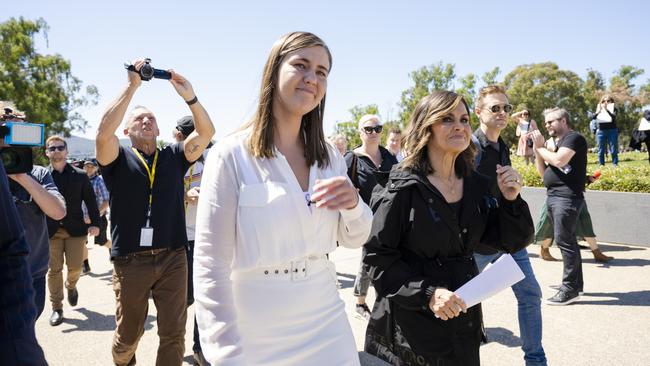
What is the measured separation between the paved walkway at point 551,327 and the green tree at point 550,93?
141 feet

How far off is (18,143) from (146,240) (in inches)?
86.6

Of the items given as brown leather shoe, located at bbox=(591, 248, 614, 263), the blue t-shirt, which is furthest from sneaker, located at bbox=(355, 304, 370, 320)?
brown leather shoe, located at bbox=(591, 248, 614, 263)

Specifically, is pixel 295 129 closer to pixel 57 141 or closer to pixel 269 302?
pixel 269 302

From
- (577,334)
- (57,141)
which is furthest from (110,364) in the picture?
(577,334)

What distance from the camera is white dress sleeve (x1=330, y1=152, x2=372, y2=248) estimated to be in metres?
2.02

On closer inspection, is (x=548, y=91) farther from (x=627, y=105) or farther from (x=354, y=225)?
(x=354, y=225)

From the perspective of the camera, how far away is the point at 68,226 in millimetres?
6129

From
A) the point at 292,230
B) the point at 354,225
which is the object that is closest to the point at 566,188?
Answer: the point at 354,225

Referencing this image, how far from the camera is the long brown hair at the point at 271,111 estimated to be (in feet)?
6.28

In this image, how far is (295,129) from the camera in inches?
83.7

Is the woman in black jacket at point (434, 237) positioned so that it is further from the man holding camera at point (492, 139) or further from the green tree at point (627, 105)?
the green tree at point (627, 105)

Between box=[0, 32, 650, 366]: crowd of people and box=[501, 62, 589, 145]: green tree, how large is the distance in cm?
4717


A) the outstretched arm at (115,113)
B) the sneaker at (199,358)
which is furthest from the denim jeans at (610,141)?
the outstretched arm at (115,113)

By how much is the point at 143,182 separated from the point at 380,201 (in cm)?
210
